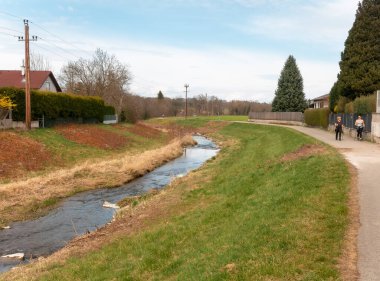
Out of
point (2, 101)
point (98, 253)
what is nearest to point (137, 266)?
point (98, 253)

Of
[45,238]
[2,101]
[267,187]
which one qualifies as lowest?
[45,238]

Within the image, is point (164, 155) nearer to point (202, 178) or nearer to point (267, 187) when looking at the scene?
point (202, 178)

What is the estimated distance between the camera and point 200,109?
560 feet

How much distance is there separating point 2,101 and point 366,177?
27.0 m

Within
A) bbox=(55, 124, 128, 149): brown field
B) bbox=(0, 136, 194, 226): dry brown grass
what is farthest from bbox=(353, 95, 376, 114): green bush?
bbox=(55, 124, 128, 149): brown field

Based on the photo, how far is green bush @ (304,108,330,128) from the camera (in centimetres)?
4395

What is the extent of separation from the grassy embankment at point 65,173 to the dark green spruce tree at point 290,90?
114 feet

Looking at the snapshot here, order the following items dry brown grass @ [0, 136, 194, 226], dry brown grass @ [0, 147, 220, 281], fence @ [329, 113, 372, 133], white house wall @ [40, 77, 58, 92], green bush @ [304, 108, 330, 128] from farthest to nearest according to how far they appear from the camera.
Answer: white house wall @ [40, 77, 58, 92], green bush @ [304, 108, 330, 128], fence @ [329, 113, 372, 133], dry brown grass @ [0, 136, 194, 226], dry brown grass @ [0, 147, 220, 281]

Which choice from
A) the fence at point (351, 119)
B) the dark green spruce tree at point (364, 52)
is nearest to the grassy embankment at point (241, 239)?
the fence at point (351, 119)

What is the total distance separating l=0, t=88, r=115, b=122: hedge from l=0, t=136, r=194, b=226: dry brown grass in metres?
11.0

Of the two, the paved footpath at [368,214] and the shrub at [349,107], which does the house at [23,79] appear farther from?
the paved footpath at [368,214]

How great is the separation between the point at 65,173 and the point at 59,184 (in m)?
2.34

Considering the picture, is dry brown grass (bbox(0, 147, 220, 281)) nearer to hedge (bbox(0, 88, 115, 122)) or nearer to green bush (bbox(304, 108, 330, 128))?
hedge (bbox(0, 88, 115, 122))

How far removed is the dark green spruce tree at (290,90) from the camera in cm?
6738
